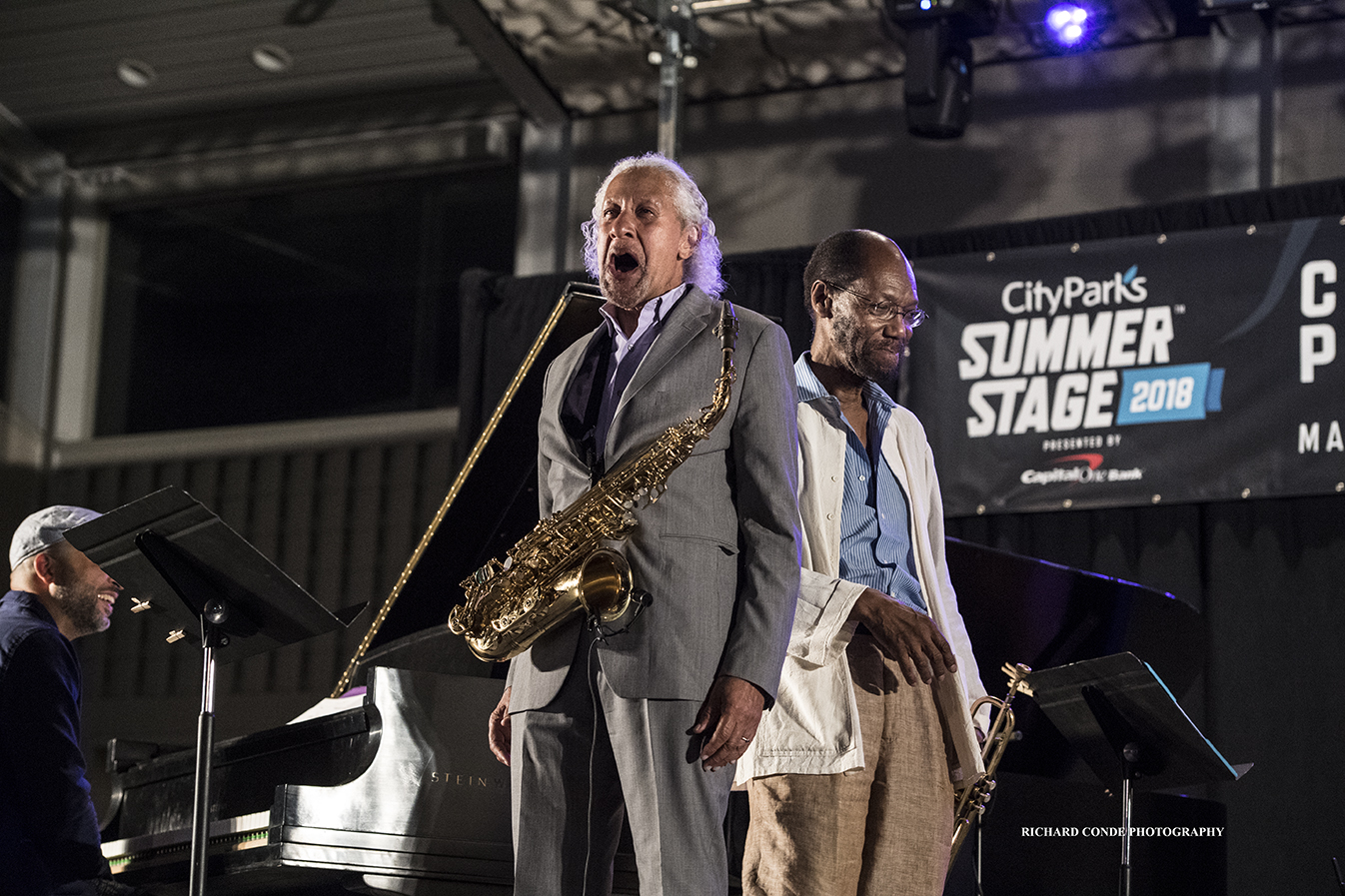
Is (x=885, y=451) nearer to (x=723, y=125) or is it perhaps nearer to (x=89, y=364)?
(x=723, y=125)

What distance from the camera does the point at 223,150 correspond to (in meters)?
9.69

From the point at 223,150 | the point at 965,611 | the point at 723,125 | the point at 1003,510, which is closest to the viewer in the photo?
the point at 965,611

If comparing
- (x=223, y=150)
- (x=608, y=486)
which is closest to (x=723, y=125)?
(x=223, y=150)

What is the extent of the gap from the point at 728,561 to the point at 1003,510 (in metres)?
4.26

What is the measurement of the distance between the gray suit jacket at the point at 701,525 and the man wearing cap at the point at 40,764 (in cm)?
198

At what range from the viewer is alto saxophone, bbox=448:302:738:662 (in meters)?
2.25

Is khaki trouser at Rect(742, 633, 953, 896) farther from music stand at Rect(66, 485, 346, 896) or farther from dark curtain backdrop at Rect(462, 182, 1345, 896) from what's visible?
dark curtain backdrop at Rect(462, 182, 1345, 896)

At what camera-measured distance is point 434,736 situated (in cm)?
393

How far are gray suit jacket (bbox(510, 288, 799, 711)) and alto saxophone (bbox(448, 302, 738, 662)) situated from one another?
16mm

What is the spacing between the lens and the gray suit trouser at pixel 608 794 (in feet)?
7.04

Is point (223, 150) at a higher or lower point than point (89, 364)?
higher

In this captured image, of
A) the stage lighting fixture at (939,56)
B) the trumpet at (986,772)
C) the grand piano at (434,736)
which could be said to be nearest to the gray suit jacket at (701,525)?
the trumpet at (986,772)

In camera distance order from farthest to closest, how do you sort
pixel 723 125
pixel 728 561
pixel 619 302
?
pixel 723 125, pixel 619 302, pixel 728 561

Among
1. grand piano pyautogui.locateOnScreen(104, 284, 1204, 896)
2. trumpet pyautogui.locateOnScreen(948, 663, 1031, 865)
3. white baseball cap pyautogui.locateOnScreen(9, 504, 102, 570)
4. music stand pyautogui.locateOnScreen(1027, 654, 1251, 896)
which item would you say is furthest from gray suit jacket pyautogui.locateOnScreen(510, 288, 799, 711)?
white baseball cap pyautogui.locateOnScreen(9, 504, 102, 570)
